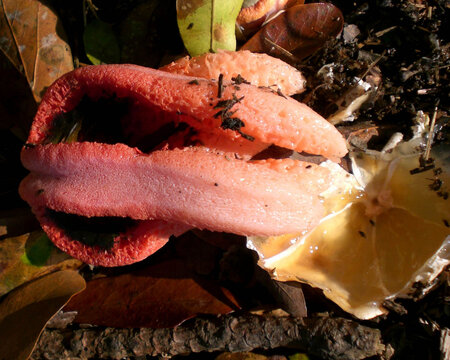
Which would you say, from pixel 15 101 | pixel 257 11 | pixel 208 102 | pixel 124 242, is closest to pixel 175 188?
pixel 208 102

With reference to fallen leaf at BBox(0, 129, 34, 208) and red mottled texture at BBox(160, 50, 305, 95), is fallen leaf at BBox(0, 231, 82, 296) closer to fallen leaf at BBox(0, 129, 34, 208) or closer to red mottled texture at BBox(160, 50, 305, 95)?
fallen leaf at BBox(0, 129, 34, 208)

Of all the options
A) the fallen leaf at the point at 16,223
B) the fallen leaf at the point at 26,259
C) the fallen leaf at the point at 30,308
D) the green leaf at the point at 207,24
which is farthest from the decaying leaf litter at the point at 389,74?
the fallen leaf at the point at 16,223

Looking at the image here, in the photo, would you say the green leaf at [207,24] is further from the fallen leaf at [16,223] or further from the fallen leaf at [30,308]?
the fallen leaf at [30,308]

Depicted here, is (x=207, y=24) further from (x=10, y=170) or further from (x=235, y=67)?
(x=10, y=170)

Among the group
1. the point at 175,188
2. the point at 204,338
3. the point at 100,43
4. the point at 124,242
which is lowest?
the point at 204,338

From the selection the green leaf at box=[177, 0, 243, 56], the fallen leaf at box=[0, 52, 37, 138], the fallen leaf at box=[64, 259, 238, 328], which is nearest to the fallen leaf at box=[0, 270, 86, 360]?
the fallen leaf at box=[64, 259, 238, 328]

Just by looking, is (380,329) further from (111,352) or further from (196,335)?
(111,352)
